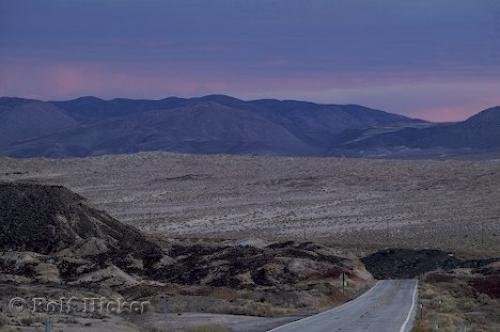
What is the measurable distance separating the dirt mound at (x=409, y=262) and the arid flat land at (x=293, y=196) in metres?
6.29

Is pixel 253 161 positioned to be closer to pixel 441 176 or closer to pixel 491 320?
pixel 441 176

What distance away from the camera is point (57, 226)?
5328 centimetres

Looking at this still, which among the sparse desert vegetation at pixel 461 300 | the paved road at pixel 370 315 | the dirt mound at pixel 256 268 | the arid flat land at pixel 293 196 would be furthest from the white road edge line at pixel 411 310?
the arid flat land at pixel 293 196

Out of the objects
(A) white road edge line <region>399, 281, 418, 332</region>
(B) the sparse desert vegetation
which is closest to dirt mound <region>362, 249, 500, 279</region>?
(B) the sparse desert vegetation

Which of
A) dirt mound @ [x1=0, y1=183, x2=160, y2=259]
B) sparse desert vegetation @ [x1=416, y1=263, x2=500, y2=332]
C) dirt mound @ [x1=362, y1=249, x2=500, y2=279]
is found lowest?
dirt mound @ [x1=362, y1=249, x2=500, y2=279]

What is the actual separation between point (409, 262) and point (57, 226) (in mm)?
21865

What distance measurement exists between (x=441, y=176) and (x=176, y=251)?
8565 centimetres

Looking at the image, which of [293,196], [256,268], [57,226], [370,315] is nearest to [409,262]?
[256,268]

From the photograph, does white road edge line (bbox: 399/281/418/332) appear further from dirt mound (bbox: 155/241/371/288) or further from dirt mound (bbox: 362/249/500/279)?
dirt mound (bbox: 362/249/500/279)

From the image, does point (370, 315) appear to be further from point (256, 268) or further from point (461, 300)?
point (256, 268)

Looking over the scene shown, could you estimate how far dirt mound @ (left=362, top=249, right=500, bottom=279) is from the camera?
5503cm

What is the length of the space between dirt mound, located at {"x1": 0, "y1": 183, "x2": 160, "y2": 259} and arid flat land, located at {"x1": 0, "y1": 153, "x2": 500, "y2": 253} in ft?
52.3

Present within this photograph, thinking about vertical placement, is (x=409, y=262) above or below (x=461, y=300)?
below

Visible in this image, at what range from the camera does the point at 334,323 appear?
28953 mm
